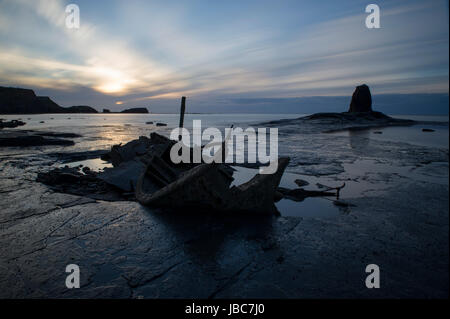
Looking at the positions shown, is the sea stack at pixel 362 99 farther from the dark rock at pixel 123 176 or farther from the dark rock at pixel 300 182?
the dark rock at pixel 123 176

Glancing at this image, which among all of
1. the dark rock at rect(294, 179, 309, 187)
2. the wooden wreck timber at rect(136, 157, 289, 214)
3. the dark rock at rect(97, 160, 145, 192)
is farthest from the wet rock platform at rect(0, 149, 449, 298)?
the dark rock at rect(294, 179, 309, 187)

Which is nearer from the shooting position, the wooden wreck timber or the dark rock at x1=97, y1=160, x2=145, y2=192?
the wooden wreck timber

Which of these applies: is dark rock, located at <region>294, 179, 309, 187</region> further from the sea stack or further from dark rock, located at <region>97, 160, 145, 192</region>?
the sea stack

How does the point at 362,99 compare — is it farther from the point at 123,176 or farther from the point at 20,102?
the point at 20,102

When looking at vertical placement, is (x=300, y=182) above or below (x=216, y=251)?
above

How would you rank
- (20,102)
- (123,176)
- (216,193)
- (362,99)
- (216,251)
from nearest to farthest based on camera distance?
(216,251)
(216,193)
(123,176)
(362,99)
(20,102)

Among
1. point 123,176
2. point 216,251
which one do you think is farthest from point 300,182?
point 123,176

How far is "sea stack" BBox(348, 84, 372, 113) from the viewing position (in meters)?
62.7

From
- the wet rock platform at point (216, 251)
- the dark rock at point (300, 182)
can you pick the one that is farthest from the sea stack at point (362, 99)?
the wet rock platform at point (216, 251)

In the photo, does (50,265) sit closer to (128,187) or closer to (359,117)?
(128,187)

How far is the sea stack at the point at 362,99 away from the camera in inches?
2468

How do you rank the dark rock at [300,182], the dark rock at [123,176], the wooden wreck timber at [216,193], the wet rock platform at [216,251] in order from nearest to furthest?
the wet rock platform at [216,251]
the wooden wreck timber at [216,193]
the dark rock at [123,176]
the dark rock at [300,182]

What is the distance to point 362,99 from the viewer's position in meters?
63.0

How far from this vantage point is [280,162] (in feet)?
17.8
